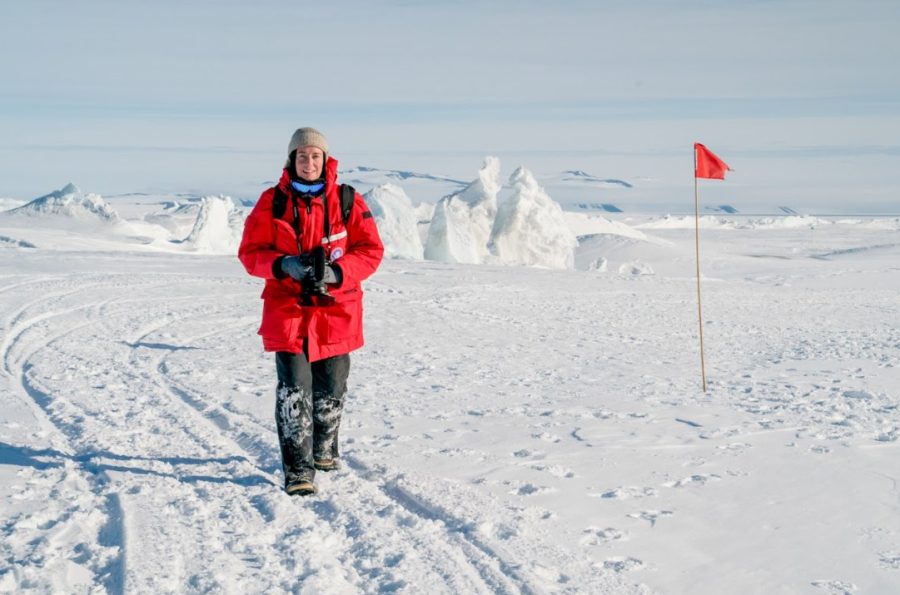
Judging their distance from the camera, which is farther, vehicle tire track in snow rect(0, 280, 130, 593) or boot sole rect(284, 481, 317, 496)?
boot sole rect(284, 481, 317, 496)

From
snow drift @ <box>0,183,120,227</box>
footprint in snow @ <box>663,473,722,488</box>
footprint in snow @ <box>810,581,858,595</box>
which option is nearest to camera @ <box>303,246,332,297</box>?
footprint in snow @ <box>663,473,722,488</box>

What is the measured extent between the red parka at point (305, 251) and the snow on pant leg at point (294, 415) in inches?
3.1

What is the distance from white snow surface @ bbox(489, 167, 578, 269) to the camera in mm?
35406

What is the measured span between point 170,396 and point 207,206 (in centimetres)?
3719

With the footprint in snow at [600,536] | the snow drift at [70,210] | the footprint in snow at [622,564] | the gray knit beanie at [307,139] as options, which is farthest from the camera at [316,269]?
the snow drift at [70,210]

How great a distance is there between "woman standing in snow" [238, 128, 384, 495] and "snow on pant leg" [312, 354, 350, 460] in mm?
77

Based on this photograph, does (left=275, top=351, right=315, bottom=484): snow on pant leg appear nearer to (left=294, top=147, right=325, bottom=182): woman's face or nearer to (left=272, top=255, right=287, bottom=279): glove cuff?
(left=272, top=255, right=287, bottom=279): glove cuff

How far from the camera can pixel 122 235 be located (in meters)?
45.7

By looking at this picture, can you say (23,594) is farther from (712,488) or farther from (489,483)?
(712,488)

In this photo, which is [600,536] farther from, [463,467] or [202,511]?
[202,511]

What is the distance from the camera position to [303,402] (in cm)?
406

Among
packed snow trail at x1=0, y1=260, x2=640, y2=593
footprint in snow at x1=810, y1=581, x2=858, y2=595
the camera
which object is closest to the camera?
footprint in snow at x1=810, y1=581, x2=858, y2=595

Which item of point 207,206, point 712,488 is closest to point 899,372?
point 712,488

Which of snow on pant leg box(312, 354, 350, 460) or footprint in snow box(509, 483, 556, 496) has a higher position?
snow on pant leg box(312, 354, 350, 460)
